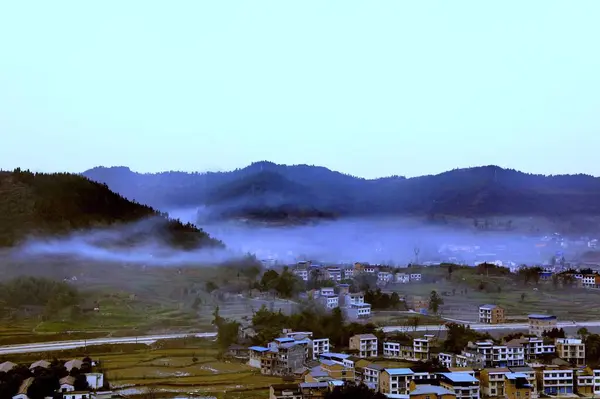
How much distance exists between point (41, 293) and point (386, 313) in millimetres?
9194

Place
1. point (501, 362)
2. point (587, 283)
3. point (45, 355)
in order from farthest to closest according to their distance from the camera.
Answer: point (587, 283), point (45, 355), point (501, 362)

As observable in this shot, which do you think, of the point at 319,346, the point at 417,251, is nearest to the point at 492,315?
the point at 319,346

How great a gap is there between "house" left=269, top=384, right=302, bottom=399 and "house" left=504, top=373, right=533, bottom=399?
3292 millimetres

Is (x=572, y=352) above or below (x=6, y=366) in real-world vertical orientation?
below

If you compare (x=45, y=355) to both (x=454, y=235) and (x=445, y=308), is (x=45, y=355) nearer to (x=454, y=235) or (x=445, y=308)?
(x=445, y=308)

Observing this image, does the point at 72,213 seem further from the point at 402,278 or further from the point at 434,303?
the point at 434,303

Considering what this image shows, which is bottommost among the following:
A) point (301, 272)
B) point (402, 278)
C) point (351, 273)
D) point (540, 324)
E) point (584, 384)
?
point (584, 384)

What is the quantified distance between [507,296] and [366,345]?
33.3 feet

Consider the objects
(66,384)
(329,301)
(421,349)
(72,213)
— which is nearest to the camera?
(66,384)

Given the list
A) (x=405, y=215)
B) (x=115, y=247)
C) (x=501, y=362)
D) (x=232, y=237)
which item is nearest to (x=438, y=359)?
(x=501, y=362)

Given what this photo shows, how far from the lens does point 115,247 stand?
26.2 meters

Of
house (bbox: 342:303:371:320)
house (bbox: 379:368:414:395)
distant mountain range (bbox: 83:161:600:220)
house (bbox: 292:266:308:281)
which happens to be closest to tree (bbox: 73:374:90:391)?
house (bbox: 379:368:414:395)

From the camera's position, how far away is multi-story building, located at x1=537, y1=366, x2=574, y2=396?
11.8 m

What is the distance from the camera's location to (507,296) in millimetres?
22953
